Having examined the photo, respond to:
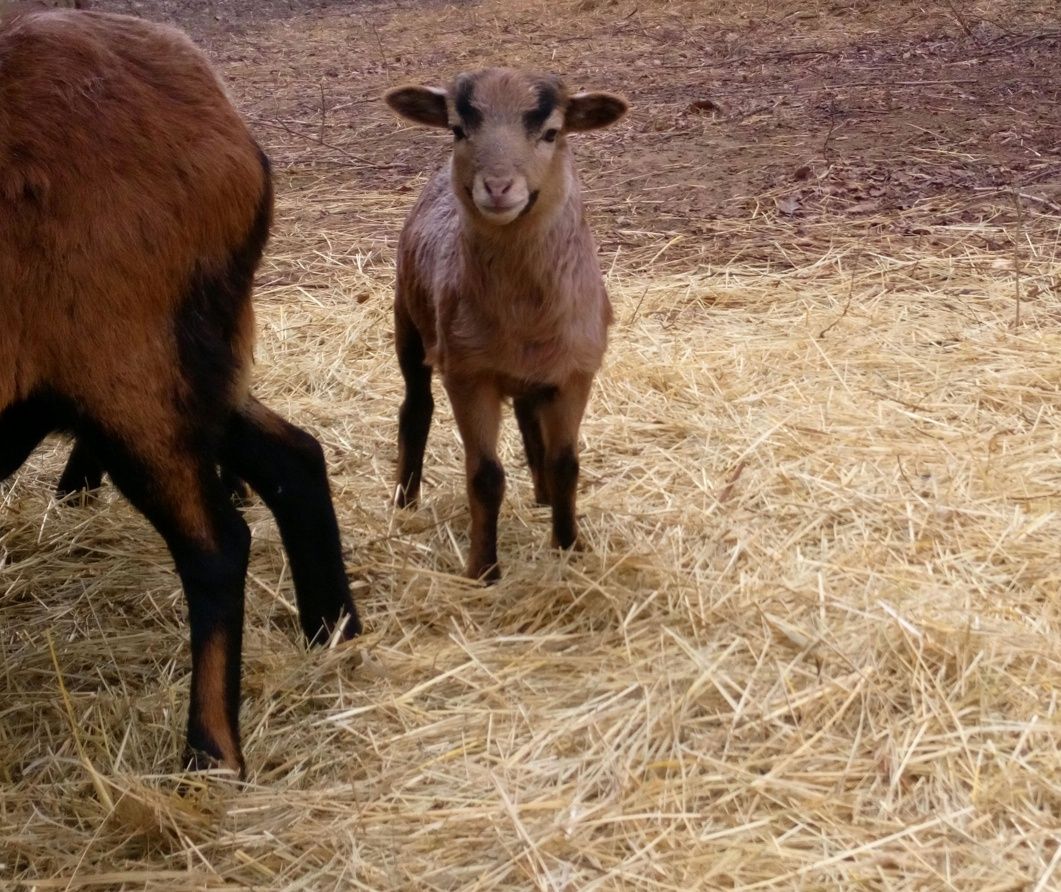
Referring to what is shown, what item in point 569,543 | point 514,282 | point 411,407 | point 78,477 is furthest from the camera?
point 78,477

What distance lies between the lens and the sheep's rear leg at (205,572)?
10.2 feet

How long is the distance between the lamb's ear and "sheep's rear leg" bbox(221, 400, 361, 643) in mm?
1286

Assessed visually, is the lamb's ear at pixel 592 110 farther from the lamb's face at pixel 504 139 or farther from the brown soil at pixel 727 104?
the brown soil at pixel 727 104

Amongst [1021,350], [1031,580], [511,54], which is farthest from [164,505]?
[511,54]

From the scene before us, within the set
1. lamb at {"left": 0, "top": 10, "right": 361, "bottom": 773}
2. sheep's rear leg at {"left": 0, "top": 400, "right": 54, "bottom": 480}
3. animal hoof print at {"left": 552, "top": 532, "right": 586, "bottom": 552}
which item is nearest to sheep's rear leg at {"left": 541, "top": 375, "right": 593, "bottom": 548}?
animal hoof print at {"left": 552, "top": 532, "right": 586, "bottom": 552}

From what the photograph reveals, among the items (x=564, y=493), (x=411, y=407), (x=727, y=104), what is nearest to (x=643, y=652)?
(x=564, y=493)

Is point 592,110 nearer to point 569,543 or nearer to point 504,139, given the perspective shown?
point 504,139

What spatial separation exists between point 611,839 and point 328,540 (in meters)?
1.36

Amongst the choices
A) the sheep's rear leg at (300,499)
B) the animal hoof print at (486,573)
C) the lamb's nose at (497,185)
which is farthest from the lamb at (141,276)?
the animal hoof print at (486,573)

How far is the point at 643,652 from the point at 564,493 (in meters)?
0.70

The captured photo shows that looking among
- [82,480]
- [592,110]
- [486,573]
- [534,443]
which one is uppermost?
[592,110]

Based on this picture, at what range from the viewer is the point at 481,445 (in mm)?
4074

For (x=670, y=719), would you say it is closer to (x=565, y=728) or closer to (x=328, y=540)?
(x=565, y=728)

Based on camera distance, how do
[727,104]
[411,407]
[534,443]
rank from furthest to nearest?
[727,104], [411,407], [534,443]
